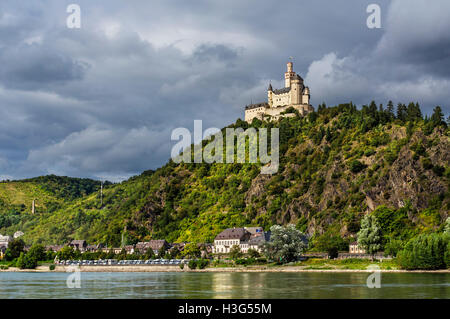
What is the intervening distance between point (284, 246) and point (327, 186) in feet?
127

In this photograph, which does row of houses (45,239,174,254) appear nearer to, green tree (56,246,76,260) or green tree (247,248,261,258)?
green tree (56,246,76,260)

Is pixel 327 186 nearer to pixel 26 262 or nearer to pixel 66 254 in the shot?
pixel 66 254

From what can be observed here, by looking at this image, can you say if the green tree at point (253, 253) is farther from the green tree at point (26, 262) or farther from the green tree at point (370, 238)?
the green tree at point (26, 262)

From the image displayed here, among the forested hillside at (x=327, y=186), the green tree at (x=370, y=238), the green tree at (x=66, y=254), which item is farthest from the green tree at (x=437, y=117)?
the green tree at (x=66, y=254)

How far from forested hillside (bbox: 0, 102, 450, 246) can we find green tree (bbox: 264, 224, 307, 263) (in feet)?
61.5

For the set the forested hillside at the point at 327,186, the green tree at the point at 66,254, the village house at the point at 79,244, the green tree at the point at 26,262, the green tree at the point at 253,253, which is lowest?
the green tree at the point at 26,262

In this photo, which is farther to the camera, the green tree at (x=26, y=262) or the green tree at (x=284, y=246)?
the green tree at (x=26, y=262)

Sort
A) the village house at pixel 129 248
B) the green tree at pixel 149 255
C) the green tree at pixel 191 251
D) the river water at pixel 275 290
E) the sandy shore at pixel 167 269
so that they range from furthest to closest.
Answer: the village house at pixel 129 248 → the green tree at pixel 149 255 → the green tree at pixel 191 251 → the sandy shore at pixel 167 269 → the river water at pixel 275 290

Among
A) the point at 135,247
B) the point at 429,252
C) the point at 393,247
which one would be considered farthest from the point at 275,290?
the point at 135,247

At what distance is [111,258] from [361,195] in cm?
6578

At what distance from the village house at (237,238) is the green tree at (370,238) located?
30.2 metres

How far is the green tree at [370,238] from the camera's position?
380 ft

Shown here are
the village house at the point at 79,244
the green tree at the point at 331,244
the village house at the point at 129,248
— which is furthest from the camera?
the village house at the point at 79,244
